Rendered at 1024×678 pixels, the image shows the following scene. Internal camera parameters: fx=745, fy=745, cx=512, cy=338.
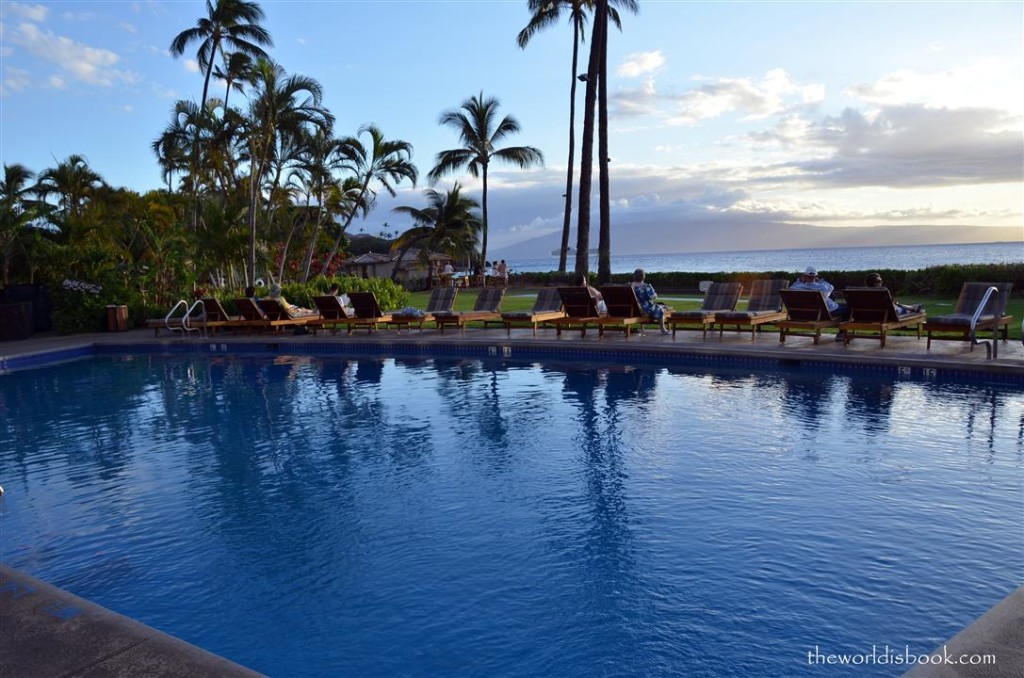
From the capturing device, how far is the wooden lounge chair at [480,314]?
1534cm

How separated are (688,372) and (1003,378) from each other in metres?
4.02

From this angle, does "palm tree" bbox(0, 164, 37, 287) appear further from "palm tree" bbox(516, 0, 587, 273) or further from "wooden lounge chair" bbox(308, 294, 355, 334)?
"palm tree" bbox(516, 0, 587, 273)

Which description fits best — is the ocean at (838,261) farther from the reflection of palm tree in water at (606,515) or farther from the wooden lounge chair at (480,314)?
the reflection of palm tree in water at (606,515)

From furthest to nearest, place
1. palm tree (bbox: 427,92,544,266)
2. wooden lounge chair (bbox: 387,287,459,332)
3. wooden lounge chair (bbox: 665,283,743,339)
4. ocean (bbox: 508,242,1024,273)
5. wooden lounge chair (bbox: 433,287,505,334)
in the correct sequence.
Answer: ocean (bbox: 508,242,1024,273), palm tree (bbox: 427,92,544,266), wooden lounge chair (bbox: 387,287,459,332), wooden lounge chair (bbox: 433,287,505,334), wooden lounge chair (bbox: 665,283,743,339)

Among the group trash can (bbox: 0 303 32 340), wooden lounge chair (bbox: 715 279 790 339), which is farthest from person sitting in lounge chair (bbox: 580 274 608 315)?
trash can (bbox: 0 303 32 340)

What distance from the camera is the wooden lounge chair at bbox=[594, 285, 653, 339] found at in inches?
522

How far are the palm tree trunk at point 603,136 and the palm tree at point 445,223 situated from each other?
1741 cm

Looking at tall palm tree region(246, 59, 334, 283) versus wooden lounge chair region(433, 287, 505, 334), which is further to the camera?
tall palm tree region(246, 59, 334, 283)

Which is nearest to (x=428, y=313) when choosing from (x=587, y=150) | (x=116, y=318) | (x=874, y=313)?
(x=587, y=150)

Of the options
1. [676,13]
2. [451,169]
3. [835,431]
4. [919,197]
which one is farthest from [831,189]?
[835,431]

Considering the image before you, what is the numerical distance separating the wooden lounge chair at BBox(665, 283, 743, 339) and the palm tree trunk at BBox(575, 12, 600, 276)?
746 centimetres

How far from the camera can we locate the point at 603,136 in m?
20.4

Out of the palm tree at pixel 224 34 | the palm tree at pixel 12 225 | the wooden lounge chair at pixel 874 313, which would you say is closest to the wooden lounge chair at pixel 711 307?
the wooden lounge chair at pixel 874 313

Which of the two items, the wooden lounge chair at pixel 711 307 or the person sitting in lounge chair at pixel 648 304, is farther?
the person sitting in lounge chair at pixel 648 304
